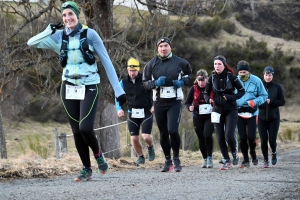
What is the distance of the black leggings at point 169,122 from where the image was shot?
1049 centimetres

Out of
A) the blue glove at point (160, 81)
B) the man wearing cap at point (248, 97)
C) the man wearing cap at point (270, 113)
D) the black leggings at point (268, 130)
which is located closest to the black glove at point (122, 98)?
the blue glove at point (160, 81)

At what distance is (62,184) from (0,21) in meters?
8.41

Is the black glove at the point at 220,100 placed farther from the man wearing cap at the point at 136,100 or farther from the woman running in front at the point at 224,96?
the man wearing cap at the point at 136,100

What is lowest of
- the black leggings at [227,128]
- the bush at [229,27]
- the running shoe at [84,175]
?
the running shoe at [84,175]

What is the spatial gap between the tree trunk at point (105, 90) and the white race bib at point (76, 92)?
6.79m

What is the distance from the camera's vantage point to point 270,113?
13.3 meters

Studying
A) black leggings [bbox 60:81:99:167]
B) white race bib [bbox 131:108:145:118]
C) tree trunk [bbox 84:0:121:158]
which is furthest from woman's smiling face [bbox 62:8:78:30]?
tree trunk [bbox 84:0:121:158]

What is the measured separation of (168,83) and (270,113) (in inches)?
142

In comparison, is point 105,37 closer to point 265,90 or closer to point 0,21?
point 0,21

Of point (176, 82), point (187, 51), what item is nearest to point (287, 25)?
point (187, 51)

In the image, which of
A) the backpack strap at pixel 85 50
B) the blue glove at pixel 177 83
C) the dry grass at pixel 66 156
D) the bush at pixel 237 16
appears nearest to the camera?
the backpack strap at pixel 85 50

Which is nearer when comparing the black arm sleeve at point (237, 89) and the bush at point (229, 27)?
the black arm sleeve at point (237, 89)

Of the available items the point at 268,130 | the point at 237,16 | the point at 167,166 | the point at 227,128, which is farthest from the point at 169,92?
the point at 237,16

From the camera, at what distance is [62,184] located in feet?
27.8
